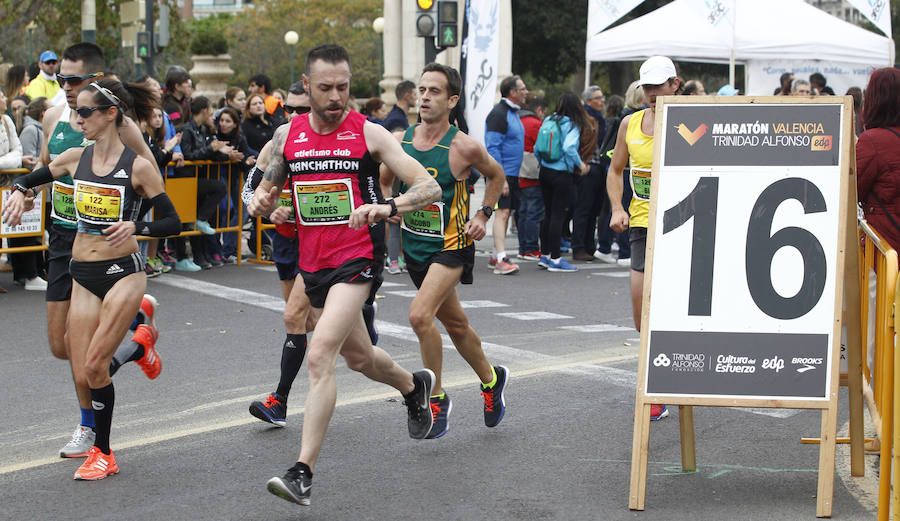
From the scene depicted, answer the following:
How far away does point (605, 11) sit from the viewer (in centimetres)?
1953

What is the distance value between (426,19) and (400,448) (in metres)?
11.1

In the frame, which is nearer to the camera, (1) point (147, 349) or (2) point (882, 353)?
(2) point (882, 353)

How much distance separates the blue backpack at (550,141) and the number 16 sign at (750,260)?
28.3ft

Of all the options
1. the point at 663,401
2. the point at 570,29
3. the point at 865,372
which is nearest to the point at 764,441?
the point at 865,372

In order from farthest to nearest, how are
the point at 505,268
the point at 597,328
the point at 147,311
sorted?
the point at 505,268
the point at 597,328
the point at 147,311

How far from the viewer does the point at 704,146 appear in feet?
17.2

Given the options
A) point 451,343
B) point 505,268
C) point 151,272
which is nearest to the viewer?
point 451,343

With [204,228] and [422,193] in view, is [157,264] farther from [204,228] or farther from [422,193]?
[422,193]

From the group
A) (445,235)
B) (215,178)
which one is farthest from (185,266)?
(445,235)

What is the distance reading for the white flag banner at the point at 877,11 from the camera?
1950cm

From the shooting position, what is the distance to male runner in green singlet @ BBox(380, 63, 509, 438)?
6445 mm

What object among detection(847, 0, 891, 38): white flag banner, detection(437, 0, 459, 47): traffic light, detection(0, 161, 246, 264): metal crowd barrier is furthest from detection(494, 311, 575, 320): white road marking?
detection(847, 0, 891, 38): white flag banner

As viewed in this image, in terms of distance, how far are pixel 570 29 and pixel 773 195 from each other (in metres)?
39.7

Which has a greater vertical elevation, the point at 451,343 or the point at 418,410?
the point at 418,410
